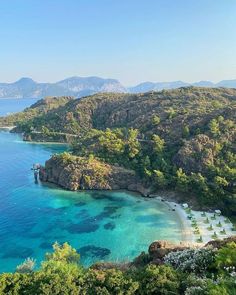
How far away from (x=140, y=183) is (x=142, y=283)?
47.9 m

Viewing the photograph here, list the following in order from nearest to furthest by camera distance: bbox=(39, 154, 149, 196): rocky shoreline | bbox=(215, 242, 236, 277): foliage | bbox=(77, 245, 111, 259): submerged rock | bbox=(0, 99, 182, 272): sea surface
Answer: bbox=(215, 242, 236, 277): foliage
bbox=(77, 245, 111, 259): submerged rock
bbox=(0, 99, 182, 272): sea surface
bbox=(39, 154, 149, 196): rocky shoreline

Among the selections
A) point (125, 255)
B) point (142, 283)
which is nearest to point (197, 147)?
point (125, 255)

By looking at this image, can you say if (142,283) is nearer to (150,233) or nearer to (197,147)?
(150,233)

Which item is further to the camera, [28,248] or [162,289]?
[28,248]

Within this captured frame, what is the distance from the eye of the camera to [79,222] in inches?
2144

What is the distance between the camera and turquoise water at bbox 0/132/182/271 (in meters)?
44.7

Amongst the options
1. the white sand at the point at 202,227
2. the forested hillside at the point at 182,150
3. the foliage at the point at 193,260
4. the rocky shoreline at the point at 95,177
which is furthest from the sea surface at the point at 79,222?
the foliage at the point at 193,260

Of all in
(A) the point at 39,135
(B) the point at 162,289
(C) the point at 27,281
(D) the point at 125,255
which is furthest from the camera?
(A) the point at 39,135

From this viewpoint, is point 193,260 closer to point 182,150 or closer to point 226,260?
point 226,260

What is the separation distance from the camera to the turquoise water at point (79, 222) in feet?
147

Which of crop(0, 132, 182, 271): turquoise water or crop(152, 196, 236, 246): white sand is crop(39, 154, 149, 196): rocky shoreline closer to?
crop(0, 132, 182, 271): turquoise water

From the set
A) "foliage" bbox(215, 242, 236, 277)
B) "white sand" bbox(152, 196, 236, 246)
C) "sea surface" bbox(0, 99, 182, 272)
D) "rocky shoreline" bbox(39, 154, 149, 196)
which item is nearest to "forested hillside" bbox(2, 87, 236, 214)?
"rocky shoreline" bbox(39, 154, 149, 196)

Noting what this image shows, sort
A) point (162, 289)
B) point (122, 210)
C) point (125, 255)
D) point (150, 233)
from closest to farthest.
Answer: point (162, 289)
point (125, 255)
point (150, 233)
point (122, 210)

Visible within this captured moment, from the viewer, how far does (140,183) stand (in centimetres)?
6881
